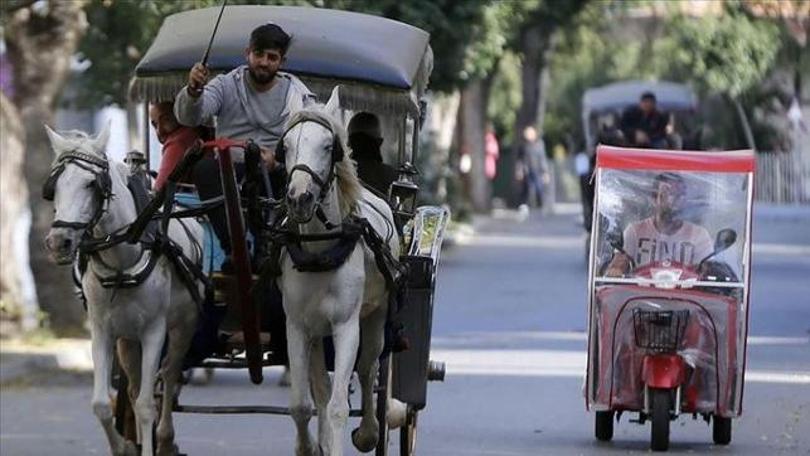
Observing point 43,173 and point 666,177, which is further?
point 43,173

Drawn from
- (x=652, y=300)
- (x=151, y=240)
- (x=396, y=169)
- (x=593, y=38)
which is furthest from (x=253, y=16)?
(x=593, y=38)

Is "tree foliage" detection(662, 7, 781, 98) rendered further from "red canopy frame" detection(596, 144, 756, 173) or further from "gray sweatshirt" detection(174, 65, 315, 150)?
"gray sweatshirt" detection(174, 65, 315, 150)

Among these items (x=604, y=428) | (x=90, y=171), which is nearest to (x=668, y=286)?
(x=604, y=428)

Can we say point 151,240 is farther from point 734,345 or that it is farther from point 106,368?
point 734,345

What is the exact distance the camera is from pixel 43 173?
19.6 meters

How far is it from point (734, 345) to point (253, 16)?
345 cm

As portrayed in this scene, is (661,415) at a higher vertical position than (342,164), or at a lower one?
lower

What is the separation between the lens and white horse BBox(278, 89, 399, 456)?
10.1 meters

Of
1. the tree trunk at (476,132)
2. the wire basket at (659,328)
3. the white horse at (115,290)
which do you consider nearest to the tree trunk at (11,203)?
the wire basket at (659,328)

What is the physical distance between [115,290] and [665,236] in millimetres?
4039

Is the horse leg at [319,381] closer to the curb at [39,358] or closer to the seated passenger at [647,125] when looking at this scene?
the curb at [39,358]

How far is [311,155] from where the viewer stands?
10.1m

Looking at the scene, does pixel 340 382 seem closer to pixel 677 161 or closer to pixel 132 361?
pixel 132 361

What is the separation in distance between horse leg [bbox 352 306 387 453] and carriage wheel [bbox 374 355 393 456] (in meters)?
0.04
